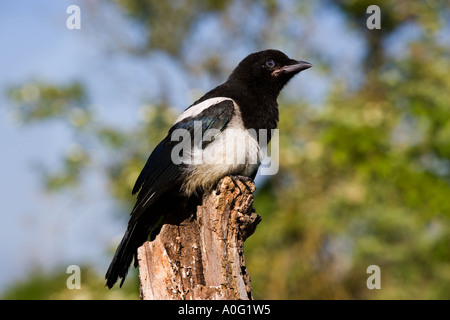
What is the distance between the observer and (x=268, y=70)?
4449 mm

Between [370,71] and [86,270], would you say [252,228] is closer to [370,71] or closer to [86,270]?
[86,270]

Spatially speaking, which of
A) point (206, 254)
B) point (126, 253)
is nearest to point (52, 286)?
point (126, 253)

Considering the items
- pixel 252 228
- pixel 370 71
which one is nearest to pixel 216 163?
pixel 252 228

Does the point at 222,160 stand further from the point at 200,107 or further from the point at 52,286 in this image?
the point at 52,286

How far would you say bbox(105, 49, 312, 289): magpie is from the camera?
11.6 feet

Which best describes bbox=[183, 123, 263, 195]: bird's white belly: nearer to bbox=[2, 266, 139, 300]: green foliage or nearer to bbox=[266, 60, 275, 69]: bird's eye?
bbox=[266, 60, 275, 69]: bird's eye

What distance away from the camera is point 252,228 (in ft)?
10.7

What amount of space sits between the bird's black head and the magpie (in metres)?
0.35

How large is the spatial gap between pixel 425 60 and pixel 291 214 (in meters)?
3.38

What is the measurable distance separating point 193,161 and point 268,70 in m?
1.14

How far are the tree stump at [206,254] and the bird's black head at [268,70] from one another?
1.23 meters

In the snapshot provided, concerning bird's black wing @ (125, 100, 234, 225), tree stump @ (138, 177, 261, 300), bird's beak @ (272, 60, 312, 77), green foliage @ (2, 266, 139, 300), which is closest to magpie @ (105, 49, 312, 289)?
bird's black wing @ (125, 100, 234, 225)

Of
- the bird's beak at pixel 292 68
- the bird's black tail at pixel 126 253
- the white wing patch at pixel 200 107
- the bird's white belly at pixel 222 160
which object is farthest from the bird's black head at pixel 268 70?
the bird's black tail at pixel 126 253

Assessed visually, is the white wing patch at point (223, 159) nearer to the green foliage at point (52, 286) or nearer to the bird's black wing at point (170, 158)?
the bird's black wing at point (170, 158)
